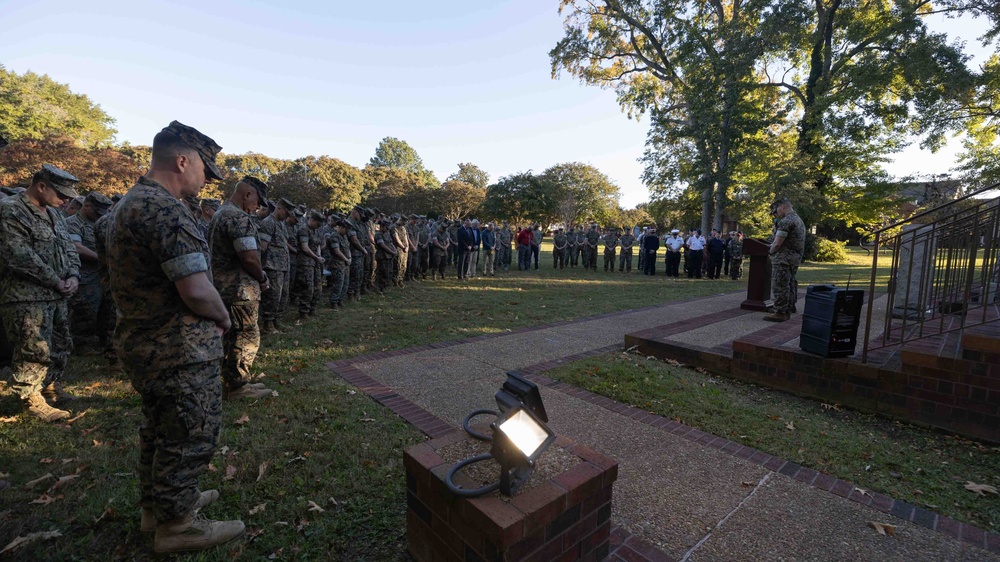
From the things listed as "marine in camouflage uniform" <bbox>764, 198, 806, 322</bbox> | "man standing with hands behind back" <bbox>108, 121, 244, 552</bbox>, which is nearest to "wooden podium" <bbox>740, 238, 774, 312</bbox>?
"marine in camouflage uniform" <bbox>764, 198, 806, 322</bbox>

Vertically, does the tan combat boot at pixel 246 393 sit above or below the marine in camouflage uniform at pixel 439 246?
below

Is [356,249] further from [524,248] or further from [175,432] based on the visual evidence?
[524,248]

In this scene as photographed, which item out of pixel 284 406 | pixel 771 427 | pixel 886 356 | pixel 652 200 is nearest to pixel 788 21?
pixel 652 200

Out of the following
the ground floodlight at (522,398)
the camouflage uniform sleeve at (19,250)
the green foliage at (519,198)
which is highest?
the green foliage at (519,198)

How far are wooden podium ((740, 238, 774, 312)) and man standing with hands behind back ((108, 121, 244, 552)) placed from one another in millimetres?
9387

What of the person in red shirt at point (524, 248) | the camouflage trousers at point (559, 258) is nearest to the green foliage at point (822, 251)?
the camouflage trousers at point (559, 258)

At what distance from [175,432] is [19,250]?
2.94 m

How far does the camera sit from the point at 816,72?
76.4 ft

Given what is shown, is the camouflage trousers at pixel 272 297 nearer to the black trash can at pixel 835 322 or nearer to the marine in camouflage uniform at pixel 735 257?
the black trash can at pixel 835 322

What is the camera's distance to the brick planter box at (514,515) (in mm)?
1822

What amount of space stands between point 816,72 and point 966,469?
26.4 m

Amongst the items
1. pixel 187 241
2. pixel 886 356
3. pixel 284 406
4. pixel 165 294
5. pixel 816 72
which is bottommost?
pixel 284 406

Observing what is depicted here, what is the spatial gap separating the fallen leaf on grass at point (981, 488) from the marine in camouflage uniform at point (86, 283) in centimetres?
Result: 870

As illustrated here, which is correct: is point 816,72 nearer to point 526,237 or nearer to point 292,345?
point 526,237
